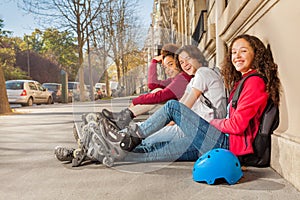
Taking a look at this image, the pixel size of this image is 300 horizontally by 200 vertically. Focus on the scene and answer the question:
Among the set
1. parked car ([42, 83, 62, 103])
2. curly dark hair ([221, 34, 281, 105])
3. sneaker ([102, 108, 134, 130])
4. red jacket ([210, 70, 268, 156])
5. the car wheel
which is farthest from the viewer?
parked car ([42, 83, 62, 103])

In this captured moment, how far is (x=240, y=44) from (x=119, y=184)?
1.83 metres

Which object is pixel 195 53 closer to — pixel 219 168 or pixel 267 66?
pixel 267 66

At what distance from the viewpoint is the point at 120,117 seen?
4066 mm

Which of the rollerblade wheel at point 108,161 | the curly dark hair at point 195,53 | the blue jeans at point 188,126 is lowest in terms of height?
the rollerblade wheel at point 108,161

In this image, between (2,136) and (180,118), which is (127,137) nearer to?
(180,118)

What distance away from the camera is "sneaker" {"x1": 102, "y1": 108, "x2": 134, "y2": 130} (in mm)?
3949

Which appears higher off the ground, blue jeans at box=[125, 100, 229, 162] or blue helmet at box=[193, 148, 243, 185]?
blue jeans at box=[125, 100, 229, 162]

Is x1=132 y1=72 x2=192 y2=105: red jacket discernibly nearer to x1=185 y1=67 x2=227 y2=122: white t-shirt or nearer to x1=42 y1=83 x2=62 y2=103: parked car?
x1=185 y1=67 x2=227 y2=122: white t-shirt

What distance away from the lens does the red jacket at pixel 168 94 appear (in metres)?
4.49

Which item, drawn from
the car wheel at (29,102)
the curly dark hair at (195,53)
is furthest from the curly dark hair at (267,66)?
the car wheel at (29,102)

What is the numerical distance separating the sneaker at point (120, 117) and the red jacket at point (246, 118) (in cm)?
103

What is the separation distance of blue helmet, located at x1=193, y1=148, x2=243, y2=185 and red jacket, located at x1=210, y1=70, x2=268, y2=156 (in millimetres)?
338

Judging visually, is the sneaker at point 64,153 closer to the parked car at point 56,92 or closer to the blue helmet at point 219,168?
the blue helmet at point 219,168

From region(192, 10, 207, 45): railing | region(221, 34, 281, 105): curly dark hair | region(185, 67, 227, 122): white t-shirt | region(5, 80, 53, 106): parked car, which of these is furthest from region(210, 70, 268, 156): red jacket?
region(5, 80, 53, 106): parked car
